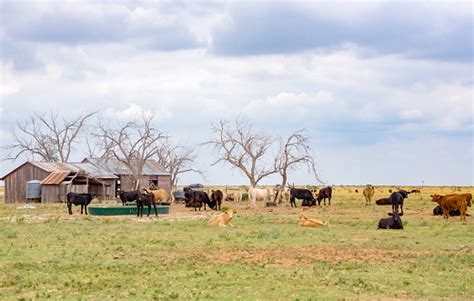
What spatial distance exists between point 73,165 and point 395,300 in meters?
52.9

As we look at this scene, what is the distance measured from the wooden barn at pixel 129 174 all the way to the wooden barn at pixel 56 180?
5.06ft

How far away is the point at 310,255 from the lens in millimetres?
17234

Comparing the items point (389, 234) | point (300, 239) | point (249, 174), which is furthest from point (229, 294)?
point (249, 174)

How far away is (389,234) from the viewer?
23.1 m

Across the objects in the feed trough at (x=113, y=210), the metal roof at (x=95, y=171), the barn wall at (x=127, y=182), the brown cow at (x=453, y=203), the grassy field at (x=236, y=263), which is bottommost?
the grassy field at (x=236, y=263)

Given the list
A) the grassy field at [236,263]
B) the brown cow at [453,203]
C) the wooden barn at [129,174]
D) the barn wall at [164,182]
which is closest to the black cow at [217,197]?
the brown cow at [453,203]

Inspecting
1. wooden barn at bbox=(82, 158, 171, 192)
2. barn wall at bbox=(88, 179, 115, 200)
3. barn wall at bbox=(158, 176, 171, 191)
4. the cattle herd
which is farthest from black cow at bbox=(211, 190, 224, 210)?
barn wall at bbox=(158, 176, 171, 191)

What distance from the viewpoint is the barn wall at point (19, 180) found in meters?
59.7

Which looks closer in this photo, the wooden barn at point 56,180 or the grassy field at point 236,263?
the grassy field at point 236,263

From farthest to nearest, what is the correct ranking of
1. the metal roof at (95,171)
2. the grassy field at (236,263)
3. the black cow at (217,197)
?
the metal roof at (95,171) < the black cow at (217,197) < the grassy field at (236,263)

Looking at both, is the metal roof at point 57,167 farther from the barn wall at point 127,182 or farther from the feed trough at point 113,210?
the feed trough at point 113,210

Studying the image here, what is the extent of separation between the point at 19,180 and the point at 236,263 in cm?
4803

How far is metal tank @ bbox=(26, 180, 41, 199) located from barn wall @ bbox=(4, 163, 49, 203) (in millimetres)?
1460

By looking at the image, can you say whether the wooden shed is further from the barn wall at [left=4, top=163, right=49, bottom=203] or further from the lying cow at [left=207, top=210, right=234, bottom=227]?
the lying cow at [left=207, top=210, right=234, bottom=227]
